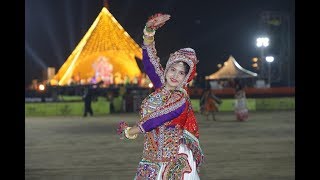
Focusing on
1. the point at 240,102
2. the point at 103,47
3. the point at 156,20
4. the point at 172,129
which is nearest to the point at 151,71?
the point at 156,20

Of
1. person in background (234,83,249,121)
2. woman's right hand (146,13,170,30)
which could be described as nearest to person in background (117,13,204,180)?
woman's right hand (146,13,170,30)

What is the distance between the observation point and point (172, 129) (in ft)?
21.1

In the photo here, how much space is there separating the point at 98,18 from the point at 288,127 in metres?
40.9

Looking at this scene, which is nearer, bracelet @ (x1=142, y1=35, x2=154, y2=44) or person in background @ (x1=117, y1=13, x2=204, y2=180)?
person in background @ (x1=117, y1=13, x2=204, y2=180)

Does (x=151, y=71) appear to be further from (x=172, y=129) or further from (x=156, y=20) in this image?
(x=172, y=129)

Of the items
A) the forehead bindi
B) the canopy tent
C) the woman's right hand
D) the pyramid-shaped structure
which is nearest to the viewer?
the forehead bindi

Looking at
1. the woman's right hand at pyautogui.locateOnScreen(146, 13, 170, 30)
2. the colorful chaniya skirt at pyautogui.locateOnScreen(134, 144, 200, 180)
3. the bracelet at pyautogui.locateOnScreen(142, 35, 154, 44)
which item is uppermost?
the woman's right hand at pyautogui.locateOnScreen(146, 13, 170, 30)

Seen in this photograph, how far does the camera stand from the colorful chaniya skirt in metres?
6.41

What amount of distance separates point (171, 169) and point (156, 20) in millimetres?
1369

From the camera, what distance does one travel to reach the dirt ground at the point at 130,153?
13086mm

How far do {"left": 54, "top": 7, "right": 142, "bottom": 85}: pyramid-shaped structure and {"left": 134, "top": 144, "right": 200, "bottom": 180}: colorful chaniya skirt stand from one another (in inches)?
2214

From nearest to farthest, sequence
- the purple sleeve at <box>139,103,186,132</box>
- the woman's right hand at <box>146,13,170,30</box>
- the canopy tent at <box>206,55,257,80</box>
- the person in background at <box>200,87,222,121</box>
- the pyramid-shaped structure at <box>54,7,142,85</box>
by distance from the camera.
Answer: the purple sleeve at <box>139,103,186,132</box>, the woman's right hand at <box>146,13,170,30</box>, the person in background at <box>200,87,222,121</box>, the canopy tent at <box>206,55,257,80</box>, the pyramid-shaped structure at <box>54,7,142,85</box>

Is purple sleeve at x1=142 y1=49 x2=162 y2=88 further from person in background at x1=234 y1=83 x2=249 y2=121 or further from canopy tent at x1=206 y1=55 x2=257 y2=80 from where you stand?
canopy tent at x1=206 y1=55 x2=257 y2=80
